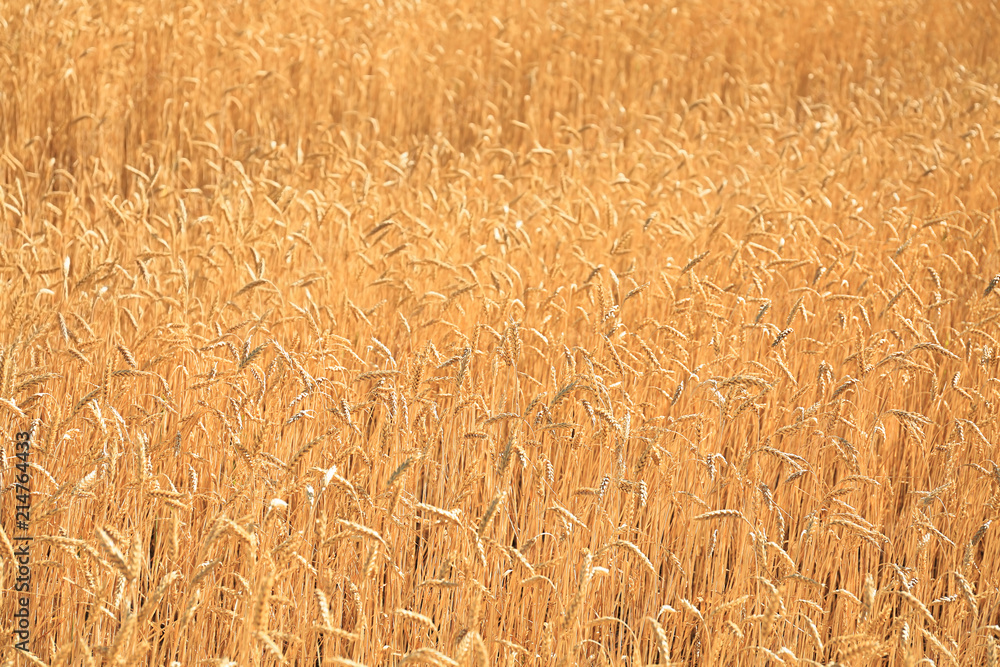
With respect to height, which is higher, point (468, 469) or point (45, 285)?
point (45, 285)

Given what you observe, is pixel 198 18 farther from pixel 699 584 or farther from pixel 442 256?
pixel 699 584

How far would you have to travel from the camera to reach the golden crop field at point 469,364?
1528 mm

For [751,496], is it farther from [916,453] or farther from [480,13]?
[480,13]

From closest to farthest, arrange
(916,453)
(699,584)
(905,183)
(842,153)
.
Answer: (699,584)
(916,453)
(905,183)
(842,153)

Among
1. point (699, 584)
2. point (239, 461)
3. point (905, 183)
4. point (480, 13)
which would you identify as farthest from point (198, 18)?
point (699, 584)

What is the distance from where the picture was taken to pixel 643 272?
10.2ft

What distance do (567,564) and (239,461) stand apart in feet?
2.08

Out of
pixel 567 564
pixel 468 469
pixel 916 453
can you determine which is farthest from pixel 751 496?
pixel 916 453

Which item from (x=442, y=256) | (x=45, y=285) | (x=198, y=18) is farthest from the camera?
(x=198, y=18)

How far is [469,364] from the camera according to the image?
7.02 feet

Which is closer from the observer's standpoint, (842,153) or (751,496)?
(751,496)

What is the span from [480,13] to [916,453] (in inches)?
196

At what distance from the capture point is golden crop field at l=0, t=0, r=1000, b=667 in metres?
1.53

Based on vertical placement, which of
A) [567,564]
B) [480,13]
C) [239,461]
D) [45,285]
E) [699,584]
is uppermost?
[480,13]
